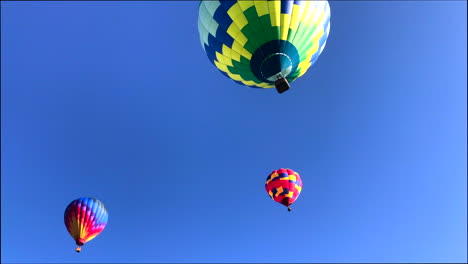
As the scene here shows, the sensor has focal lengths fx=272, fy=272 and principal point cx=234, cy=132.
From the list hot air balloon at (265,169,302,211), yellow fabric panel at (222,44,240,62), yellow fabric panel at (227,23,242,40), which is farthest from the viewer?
hot air balloon at (265,169,302,211)

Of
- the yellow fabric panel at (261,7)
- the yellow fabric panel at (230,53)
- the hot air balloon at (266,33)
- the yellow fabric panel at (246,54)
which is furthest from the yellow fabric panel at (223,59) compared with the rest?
the yellow fabric panel at (261,7)

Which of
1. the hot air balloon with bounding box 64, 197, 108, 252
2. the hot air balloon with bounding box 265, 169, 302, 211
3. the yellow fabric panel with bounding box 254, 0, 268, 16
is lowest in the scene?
the hot air balloon with bounding box 64, 197, 108, 252

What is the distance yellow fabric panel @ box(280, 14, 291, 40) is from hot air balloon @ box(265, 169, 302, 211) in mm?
11827

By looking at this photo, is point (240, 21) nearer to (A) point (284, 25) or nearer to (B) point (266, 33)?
(B) point (266, 33)

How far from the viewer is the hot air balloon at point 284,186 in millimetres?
19531

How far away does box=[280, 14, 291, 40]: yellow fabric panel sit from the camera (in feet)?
35.0

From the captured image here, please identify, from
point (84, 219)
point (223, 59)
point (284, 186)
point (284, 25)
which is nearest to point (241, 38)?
point (223, 59)

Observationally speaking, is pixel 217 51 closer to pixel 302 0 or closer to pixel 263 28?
pixel 263 28

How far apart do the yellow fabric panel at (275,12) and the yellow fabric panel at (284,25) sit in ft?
0.54

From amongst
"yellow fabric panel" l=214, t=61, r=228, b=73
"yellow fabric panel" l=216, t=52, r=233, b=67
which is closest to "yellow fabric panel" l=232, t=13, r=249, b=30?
"yellow fabric panel" l=216, t=52, r=233, b=67

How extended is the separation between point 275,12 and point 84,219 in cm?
1871

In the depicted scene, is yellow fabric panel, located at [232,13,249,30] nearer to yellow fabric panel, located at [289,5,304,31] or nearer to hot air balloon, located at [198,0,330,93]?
hot air balloon, located at [198,0,330,93]

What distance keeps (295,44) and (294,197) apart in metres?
12.1

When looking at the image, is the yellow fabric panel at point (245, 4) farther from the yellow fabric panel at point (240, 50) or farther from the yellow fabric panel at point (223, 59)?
the yellow fabric panel at point (223, 59)
